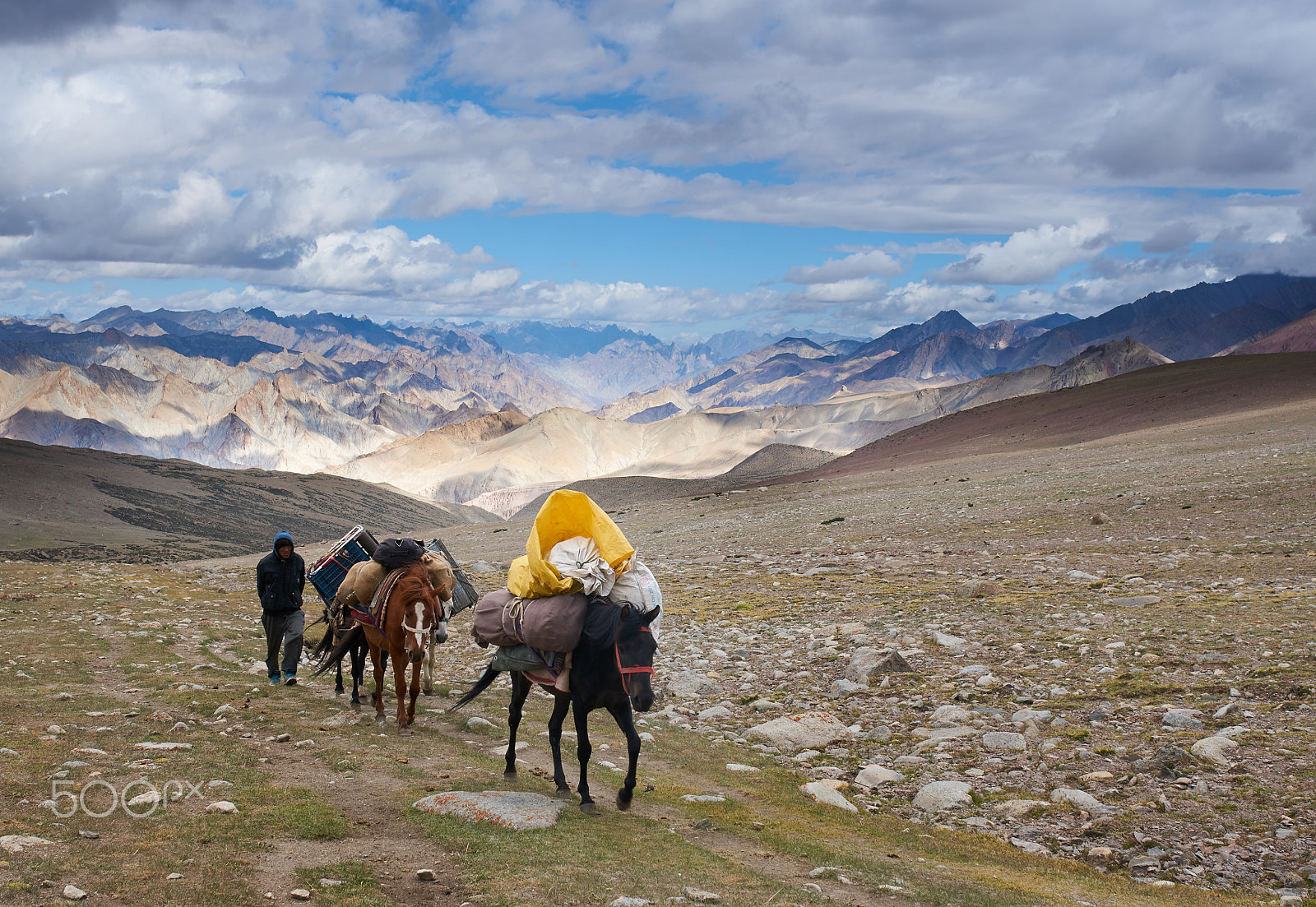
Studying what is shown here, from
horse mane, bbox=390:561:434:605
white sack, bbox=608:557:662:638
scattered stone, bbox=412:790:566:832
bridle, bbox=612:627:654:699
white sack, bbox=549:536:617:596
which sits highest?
white sack, bbox=549:536:617:596

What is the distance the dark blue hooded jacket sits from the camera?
48.2 feet

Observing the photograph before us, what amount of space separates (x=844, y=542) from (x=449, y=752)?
18.8 m

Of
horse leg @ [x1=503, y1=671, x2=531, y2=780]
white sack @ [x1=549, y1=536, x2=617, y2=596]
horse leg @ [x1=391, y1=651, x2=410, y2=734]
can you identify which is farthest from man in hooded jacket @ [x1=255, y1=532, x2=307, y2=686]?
white sack @ [x1=549, y1=536, x2=617, y2=596]

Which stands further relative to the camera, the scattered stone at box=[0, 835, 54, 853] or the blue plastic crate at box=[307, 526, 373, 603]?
the blue plastic crate at box=[307, 526, 373, 603]

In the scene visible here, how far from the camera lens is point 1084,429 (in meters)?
67.2

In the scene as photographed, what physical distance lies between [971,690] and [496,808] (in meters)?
6.82

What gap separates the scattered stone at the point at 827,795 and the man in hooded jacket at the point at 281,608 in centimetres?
891

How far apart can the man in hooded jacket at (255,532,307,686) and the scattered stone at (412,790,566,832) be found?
7273 mm

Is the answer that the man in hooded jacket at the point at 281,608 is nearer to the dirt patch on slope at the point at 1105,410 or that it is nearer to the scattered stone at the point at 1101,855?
the scattered stone at the point at 1101,855

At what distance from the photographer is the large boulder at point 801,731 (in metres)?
11.5

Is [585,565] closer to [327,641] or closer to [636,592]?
[636,592]

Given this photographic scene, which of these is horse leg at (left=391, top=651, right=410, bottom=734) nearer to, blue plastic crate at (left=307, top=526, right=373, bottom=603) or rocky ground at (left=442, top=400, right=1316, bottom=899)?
blue plastic crate at (left=307, top=526, right=373, bottom=603)

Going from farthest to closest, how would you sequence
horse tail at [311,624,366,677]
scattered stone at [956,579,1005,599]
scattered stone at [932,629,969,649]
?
scattered stone at [956,579,1005,599] < scattered stone at [932,629,969,649] < horse tail at [311,624,366,677]

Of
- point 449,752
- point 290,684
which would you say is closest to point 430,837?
point 449,752
